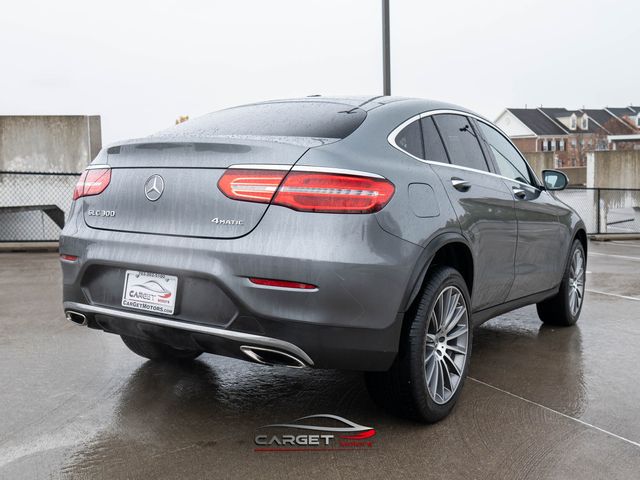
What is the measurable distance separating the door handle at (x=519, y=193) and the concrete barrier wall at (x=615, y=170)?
18367 mm

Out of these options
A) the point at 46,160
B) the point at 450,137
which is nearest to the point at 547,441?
the point at 450,137

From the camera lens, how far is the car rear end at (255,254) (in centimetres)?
299

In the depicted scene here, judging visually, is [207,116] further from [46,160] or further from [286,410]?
[46,160]

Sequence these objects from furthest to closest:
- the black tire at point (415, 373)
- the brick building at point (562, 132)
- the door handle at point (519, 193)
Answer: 1. the brick building at point (562, 132)
2. the door handle at point (519, 193)
3. the black tire at point (415, 373)

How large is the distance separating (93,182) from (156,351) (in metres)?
1.33

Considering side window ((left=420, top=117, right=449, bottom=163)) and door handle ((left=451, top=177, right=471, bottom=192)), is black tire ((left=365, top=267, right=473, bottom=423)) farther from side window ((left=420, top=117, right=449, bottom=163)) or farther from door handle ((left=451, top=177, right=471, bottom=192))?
side window ((left=420, top=117, right=449, bottom=163))

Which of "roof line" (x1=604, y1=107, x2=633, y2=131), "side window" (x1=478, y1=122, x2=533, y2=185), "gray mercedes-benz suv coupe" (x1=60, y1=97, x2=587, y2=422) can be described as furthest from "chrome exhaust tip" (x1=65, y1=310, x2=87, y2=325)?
"roof line" (x1=604, y1=107, x2=633, y2=131)

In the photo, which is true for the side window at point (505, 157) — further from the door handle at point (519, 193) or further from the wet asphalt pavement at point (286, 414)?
the wet asphalt pavement at point (286, 414)

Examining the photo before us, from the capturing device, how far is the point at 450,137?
13.7 ft

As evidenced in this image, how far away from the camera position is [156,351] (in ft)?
14.8

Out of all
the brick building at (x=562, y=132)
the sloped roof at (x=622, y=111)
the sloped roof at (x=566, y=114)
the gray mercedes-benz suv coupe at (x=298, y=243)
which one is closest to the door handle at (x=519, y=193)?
the gray mercedes-benz suv coupe at (x=298, y=243)

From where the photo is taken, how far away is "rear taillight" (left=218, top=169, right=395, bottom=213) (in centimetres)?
302

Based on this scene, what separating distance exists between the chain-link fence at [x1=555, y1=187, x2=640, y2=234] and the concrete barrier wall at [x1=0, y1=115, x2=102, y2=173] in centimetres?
1205

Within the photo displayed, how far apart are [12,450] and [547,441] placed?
8.12 feet
